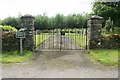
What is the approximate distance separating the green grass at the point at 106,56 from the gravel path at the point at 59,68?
0.35m

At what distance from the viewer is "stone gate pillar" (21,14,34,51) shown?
48.3 feet

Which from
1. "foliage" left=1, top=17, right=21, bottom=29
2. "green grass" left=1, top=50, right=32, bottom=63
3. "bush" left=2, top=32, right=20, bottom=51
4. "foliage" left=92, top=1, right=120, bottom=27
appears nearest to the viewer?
"green grass" left=1, top=50, right=32, bottom=63

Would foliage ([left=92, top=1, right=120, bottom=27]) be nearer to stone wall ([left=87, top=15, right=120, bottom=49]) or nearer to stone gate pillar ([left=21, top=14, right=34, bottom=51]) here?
stone wall ([left=87, top=15, right=120, bottom=49])

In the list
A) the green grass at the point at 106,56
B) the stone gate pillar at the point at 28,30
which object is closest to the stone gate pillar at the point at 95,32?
the green grass at the point at 106,56

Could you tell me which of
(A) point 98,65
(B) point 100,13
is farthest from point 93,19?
(B) point 100,13

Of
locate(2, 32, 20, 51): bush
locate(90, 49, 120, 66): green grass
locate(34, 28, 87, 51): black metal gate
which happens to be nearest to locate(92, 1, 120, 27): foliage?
locate(34, 28, 87, 51): black metal gate

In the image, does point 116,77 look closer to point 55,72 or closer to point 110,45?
point 55,72

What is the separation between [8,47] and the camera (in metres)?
14.6

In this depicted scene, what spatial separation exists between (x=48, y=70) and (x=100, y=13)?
710 inches

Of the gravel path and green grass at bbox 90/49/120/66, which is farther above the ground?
green grass at bbox 90/49/120/66

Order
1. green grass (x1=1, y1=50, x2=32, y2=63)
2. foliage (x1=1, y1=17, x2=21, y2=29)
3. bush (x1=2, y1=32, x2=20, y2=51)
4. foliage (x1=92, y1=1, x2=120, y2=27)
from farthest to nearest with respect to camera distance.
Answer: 1. foliage (x1=1, y1=17, x2=21, y2=29)
2. foliage (x1=92, y1=1, x2=120, y2=27)
3. bush (x1=2, y1=32, x2=20, y2=51)
4. green grass (x1=1, y1=50, x2=32, y2=63)

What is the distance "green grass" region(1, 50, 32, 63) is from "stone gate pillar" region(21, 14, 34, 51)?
52cm

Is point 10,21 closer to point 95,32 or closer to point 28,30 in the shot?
point 28,30

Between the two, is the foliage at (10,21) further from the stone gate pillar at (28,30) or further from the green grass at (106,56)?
the green grass at (106,56)
